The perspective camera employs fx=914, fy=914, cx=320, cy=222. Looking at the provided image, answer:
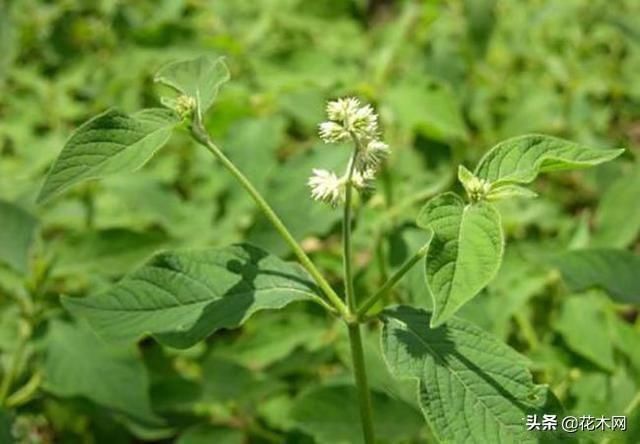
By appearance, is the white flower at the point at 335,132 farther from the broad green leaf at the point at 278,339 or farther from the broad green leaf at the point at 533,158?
the broad green leaf at the point at 278,339

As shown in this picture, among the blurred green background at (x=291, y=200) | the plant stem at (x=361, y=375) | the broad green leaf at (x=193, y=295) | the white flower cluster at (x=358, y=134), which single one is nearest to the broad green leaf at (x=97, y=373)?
the blurred green background at (x=291, y=200)

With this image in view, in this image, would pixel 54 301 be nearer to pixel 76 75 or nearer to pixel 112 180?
pixel 112 180

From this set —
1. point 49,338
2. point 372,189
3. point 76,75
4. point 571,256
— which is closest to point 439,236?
point 372,189

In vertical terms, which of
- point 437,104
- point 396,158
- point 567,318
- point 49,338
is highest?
point 437,104

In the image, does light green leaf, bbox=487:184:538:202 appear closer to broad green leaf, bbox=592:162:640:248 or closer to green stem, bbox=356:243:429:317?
green stem, bbox=356:243:429:317

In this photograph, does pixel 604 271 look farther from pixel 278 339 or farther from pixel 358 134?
pixel 278 339

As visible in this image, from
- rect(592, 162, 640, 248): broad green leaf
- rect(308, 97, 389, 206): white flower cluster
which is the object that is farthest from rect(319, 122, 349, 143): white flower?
rect(592, 162, 640, 248): broad green leaf

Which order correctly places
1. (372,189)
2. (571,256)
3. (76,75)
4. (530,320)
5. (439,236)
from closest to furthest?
(439,236), (372,189), (571,256), (530,320), (76,75)

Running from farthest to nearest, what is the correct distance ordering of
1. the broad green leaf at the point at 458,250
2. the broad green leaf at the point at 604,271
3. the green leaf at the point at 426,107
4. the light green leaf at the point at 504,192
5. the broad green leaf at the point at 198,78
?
the green leaf at the point at 426,107
the broad green leaf at the point at 604,271
the broad green leaf at the point at 198,78
the light green leaf at the point at 504,192
the broad green leaf at the point at 458,250
